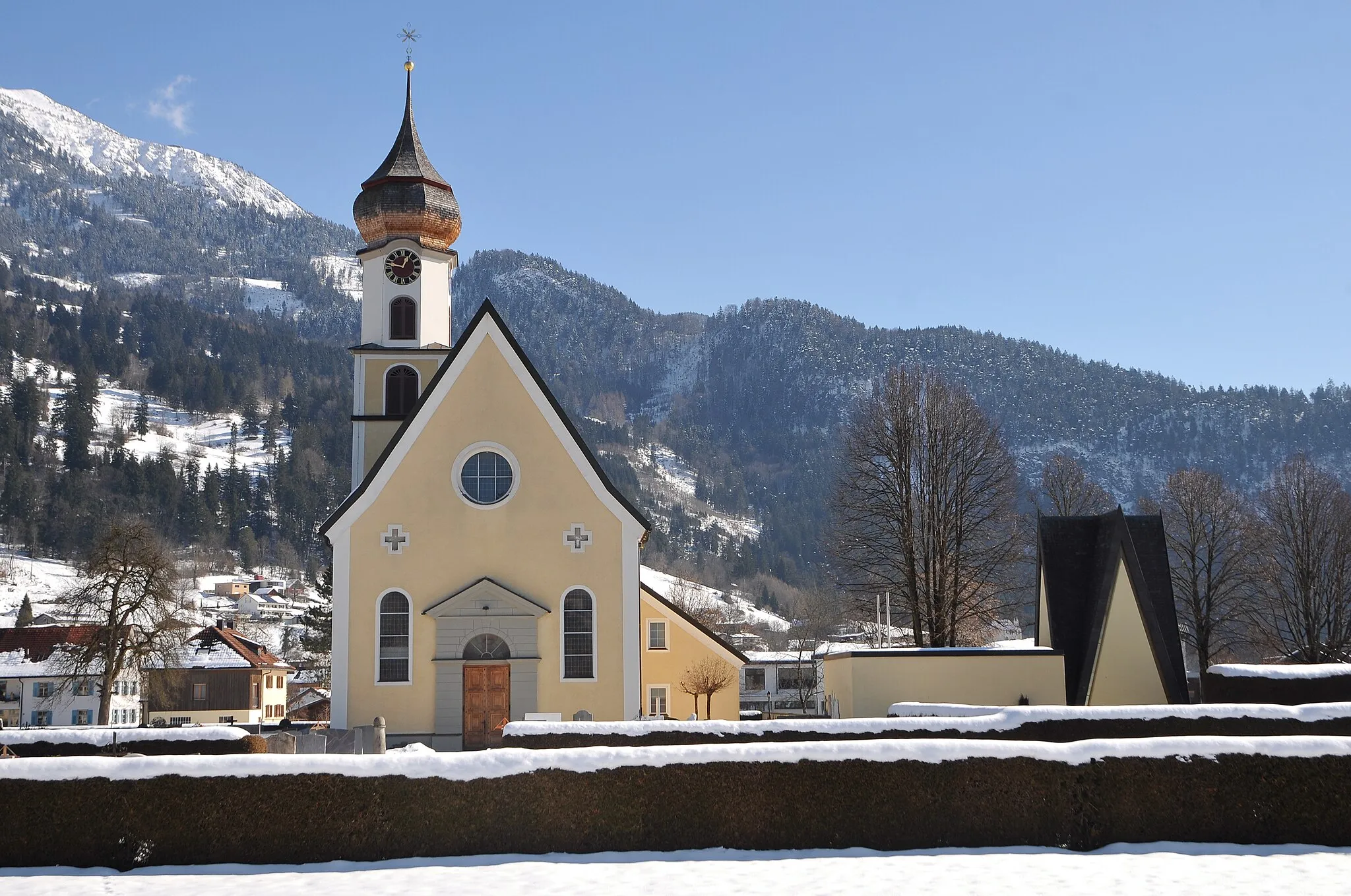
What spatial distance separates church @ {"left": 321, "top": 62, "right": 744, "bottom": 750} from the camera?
104 ft

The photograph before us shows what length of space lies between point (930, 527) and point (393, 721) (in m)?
21.1

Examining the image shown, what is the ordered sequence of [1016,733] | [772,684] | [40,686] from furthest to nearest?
[772,684] < [40,686] < [1016,733]

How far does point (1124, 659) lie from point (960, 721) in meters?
12.9

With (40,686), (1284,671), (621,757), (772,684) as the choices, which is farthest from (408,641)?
(772,684)

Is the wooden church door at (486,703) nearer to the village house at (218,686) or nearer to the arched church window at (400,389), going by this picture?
the arched church window at (400,389)

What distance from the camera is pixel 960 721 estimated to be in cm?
2136

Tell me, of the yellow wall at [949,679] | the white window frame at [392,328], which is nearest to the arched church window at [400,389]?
the white window frame at [392,328]

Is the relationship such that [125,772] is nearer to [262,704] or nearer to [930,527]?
[930,527]

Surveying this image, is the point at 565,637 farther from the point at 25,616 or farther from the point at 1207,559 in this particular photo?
the point at 25,616

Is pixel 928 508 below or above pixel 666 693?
above

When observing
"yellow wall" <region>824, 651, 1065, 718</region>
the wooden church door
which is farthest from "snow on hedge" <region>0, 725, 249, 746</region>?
"yellow wall" <region>824, 651, 1065, 718</region>

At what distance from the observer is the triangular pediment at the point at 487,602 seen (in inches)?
1258

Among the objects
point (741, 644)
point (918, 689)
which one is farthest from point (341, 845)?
point (741, 644)

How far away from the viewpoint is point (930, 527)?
4456 cm
